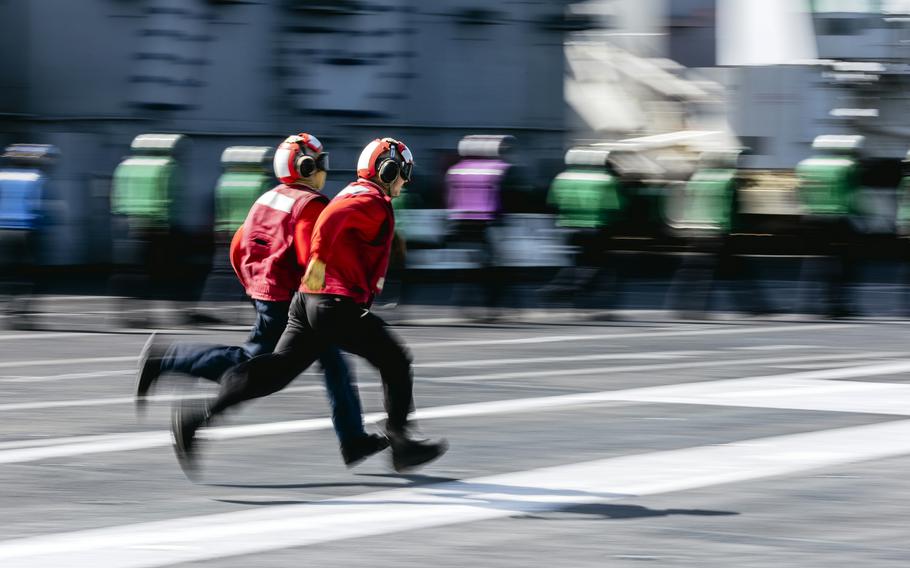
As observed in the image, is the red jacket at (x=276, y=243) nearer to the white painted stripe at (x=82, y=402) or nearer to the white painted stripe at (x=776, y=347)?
the white painted stripe at (x=82, y=402)

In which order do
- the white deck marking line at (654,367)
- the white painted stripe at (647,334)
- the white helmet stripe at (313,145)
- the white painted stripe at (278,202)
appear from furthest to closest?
1. the white painted stripe at (647,334)
2. the white deck marking line at (654,367)
3. the white helmet stripe at (313,145)
4. the white painted stripe at (278,202)

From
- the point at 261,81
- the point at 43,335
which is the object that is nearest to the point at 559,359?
the point at 43,335

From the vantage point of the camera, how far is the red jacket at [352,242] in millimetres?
8164

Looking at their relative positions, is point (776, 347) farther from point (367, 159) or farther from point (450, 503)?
point (450, 503)

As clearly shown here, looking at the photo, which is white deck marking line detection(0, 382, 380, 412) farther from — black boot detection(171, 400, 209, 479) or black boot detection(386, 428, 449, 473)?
black boot detection(386, 428, 449, 473)

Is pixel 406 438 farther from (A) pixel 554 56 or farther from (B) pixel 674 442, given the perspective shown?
(A) pixel 554 56

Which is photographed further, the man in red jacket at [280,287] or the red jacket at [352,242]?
the man in red jacket at [280,287]

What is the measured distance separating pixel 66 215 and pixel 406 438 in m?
15.8

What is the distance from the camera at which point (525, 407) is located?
→ 11.1m

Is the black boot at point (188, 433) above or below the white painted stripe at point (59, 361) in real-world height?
above

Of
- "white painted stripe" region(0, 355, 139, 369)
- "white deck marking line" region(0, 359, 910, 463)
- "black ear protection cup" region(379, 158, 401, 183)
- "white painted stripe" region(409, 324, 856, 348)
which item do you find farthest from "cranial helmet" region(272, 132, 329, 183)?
"white painted stripe" region(409, 324, 856, 348)

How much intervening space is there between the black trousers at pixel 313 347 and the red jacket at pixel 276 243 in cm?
25

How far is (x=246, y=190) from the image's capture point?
16.7 metres

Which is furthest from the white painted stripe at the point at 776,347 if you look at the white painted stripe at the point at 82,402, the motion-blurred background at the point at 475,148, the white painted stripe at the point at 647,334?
the white painted stripe at the point at 82,402
